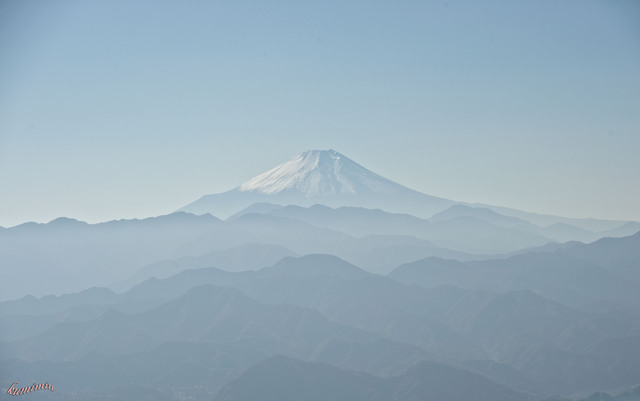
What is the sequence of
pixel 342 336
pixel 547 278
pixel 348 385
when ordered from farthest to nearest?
pixel 547 278 → pixel 342 336 → pixel 348 385

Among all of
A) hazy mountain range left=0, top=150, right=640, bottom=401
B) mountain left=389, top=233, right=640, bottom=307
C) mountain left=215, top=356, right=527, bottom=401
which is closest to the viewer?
mountain left=215, top=356, right=527, bottom=401

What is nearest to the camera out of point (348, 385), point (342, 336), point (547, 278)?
point (348, 385)

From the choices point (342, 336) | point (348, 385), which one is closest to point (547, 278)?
point (342, 336)

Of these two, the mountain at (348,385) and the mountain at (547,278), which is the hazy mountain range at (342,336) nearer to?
the mountain at (348,385)

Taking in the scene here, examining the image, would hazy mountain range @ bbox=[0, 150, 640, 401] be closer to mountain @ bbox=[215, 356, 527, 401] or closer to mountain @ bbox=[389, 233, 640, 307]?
mountain @ bbox=[215, 356, 527, 401]

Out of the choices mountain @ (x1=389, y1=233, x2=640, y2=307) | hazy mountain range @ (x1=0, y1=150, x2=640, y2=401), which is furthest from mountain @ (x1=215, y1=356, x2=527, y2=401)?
mountain @ (x1=389, y1=233, x2=640, y2=307)

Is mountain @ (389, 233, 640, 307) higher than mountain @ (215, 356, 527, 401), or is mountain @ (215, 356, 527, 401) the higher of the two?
mountain @ (389, 233, 640, 307)

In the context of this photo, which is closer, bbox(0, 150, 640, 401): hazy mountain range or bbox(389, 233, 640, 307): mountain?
bbox(0, 150, 640, 401): hazy mountain range

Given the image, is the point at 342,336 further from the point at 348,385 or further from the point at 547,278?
the point at 547,278

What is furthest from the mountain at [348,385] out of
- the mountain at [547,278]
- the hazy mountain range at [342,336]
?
the mountain at [547,278]

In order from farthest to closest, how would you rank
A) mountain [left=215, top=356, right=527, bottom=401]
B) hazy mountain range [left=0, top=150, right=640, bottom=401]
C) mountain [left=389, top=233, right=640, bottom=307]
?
mountain [left=389, top=233, right=640, bottom=307] → hazy mountain range [left=0, top=150, right=640, bottom=401] → mountain [left=215, top=356, right=527, bottom=401]

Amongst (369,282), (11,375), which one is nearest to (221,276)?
(369,282)
